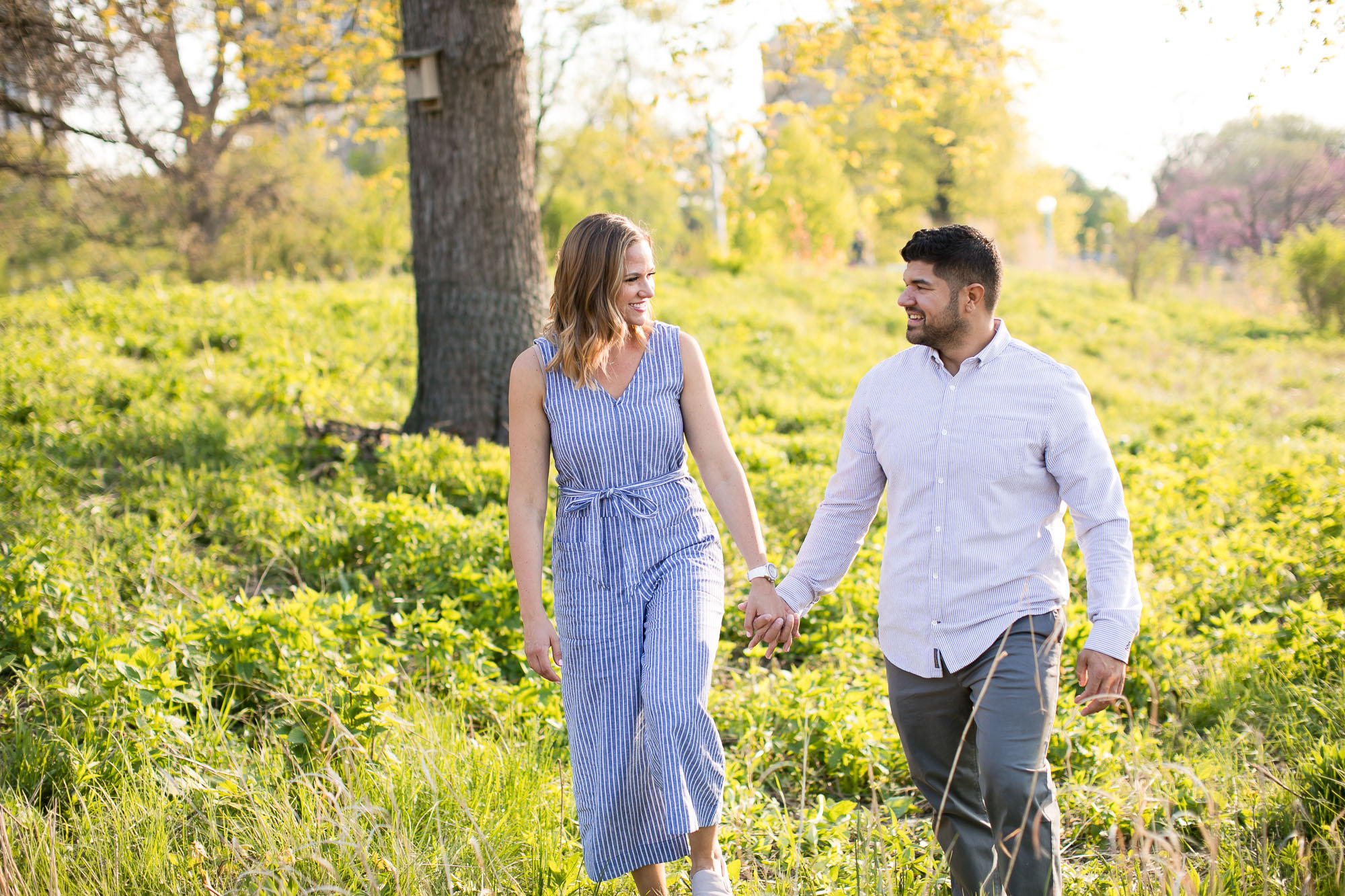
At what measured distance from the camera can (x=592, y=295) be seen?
2.89 metres

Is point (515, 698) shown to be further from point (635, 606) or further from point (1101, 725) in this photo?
point (1101, 725)

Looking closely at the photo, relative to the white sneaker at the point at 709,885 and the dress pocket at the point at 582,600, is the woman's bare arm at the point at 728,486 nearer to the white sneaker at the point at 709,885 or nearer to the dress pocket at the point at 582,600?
the dress pocket at the point at 582,600

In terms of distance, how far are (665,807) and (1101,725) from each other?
2130 mm

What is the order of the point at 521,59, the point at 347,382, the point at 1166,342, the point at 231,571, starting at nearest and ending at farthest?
1. the point at 231,571
2. the point at 521,59
3. the point at 347,382
4. the point at 1166,342

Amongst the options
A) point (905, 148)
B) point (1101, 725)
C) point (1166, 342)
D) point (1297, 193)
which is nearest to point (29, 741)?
point (1101, 725)

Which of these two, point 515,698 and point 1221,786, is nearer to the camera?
point 1221,786

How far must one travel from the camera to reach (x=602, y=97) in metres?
17.8

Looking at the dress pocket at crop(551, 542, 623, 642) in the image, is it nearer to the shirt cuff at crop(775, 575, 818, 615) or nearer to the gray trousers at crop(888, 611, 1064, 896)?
the shirt cuff at crop(775, 575, 818, 615)

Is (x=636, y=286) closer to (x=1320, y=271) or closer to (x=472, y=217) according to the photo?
(x=472, y=217)

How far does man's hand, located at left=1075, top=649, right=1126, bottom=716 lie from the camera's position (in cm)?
242

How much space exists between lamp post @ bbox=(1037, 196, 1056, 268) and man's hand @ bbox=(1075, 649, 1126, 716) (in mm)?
30013

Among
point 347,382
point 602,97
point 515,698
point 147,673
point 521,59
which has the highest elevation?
point 602,97

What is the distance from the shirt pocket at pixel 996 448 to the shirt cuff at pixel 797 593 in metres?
0.63

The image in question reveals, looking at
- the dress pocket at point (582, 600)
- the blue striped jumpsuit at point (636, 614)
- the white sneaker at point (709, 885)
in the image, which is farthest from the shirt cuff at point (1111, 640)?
the dress pocket at point (582, 600)
